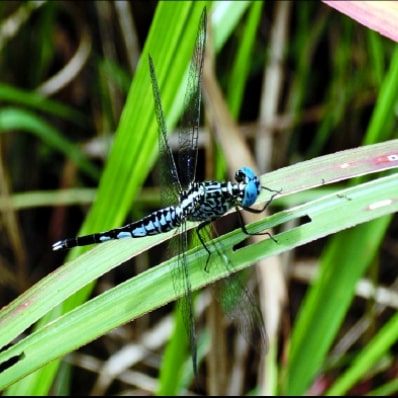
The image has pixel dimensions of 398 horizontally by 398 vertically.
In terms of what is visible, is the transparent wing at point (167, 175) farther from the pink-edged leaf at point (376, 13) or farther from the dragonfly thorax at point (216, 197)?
the pink-edged leaf at point (376, 13)

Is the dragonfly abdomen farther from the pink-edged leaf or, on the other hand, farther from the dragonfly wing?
the pink-edged leaf

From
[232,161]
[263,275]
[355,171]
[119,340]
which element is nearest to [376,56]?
[232,161]

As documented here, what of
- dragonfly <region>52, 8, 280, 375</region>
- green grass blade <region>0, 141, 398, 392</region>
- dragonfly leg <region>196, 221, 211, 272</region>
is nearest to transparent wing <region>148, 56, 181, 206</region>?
dragonfly <region>52, 8, 280, 375</region>

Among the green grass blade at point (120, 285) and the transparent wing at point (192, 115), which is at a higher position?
the transparent wing at point (192, 115)

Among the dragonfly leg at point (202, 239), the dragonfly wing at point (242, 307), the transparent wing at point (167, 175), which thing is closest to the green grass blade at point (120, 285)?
the dragonfly leg at point (202, 239)

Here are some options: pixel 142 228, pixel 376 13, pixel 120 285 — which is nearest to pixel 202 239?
pixel 142 228

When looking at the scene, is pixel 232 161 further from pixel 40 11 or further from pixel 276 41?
pixel 40 11
